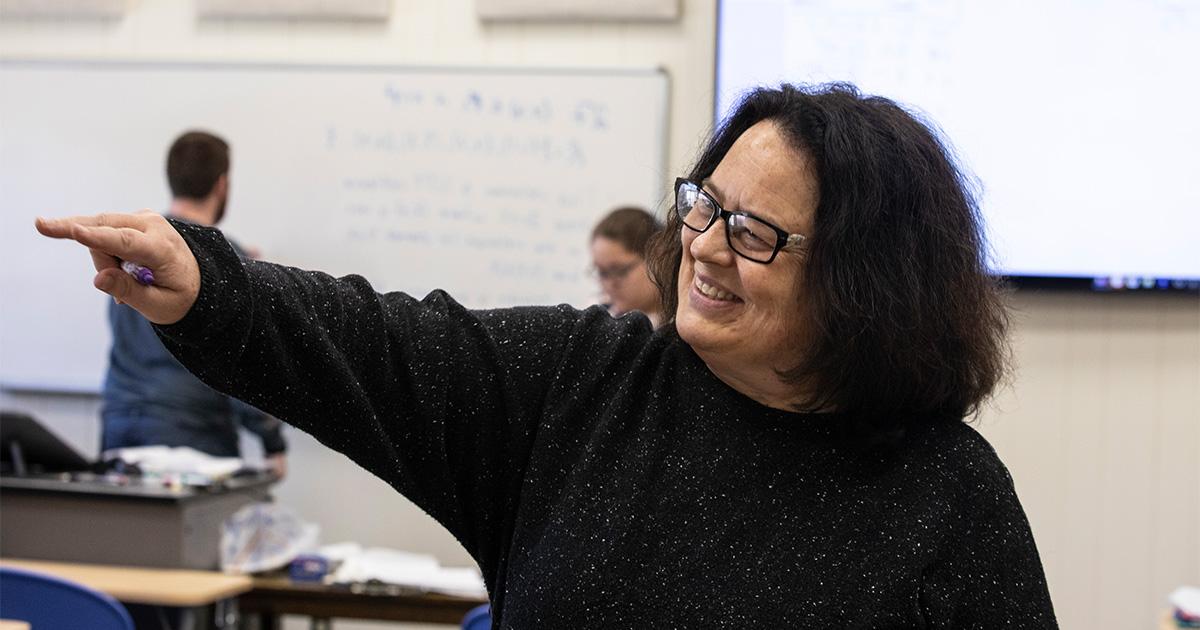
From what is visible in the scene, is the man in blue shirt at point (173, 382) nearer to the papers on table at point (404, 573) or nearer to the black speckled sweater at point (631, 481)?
the papers on table at point (404, 573)

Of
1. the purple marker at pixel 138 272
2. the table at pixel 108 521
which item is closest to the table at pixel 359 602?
the table at pixel 108 521

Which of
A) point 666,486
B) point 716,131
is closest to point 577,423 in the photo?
point 666,486

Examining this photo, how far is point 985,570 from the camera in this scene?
1.18 meters

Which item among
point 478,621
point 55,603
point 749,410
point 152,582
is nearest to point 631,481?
point 749,410

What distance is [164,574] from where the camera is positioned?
2701 millimetres

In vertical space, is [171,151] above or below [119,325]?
above

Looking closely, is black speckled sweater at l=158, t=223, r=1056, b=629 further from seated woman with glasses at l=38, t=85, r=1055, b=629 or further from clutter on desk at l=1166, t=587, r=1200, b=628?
clutter on desk at l=1166, t=587, r=1200, b=628

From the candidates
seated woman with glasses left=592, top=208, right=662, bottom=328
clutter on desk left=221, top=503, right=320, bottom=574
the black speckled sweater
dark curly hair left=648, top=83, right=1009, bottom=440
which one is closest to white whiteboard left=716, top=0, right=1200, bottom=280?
seated woman with glasses left=592, top=208, right=662, bottom=328

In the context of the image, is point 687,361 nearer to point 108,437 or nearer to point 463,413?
point 463,413

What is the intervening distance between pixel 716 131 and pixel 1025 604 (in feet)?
1.98

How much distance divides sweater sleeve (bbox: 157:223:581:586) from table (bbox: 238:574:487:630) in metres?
1.57

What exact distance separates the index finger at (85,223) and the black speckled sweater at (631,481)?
6.5 inches

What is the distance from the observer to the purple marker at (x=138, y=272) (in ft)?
3.10

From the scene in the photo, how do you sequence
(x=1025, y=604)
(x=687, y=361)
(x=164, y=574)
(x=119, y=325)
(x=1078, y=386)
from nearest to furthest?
(x=1025, y=604) < (x=687, y=361) < (x=164, y=574) < (x=119, y=325) < (x=1078, y=386)
